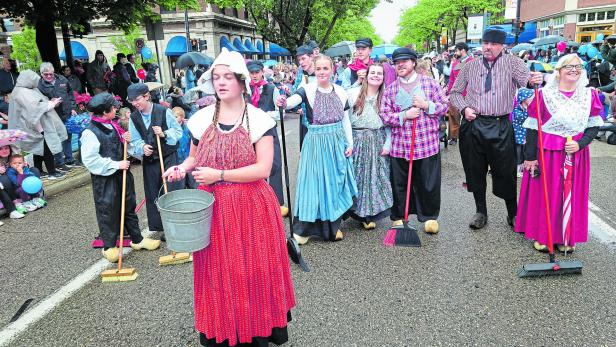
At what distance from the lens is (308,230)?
502cm

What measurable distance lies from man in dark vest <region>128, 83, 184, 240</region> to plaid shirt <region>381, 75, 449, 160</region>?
7.65 feet

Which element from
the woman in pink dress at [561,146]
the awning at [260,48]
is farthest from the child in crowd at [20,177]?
the awning at [260,48]

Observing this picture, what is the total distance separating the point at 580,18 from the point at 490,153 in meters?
45.3

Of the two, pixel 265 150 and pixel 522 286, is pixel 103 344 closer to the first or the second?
pixel 265 150

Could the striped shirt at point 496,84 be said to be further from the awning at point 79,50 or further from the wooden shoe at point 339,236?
the awning at point 79,50

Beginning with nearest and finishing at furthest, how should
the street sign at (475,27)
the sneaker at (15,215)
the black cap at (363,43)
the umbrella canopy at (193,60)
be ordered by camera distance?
the black cap at (363,43)
the sneaker at (15,215)
the umbrella canopy at (193,60)
the street sign at (475,27)

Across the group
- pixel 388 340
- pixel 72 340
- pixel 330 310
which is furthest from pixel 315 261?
pixel 72 340

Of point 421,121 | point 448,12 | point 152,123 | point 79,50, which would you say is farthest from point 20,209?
point 448,12

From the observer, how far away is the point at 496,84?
472cm

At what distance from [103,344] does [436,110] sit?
3.72 meters

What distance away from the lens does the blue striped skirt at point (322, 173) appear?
4863 mm

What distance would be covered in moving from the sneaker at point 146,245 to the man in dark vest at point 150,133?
432 mm

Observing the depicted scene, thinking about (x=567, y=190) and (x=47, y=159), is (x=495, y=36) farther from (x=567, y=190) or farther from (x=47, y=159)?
(x=47, y=159)

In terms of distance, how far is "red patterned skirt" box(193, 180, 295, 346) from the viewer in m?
2.64
